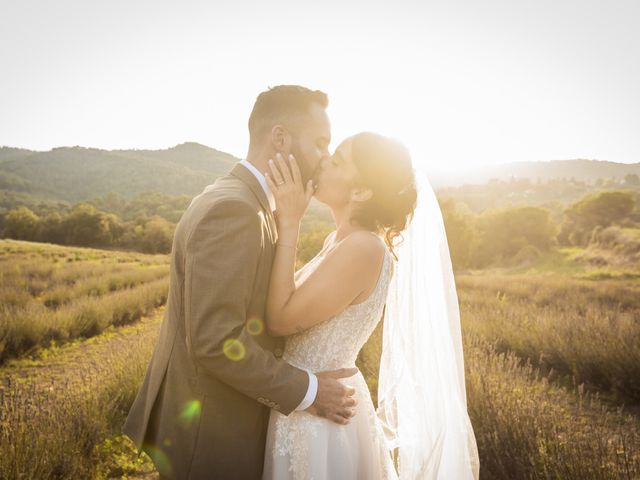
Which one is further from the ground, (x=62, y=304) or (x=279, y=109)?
(x=279, y=109)

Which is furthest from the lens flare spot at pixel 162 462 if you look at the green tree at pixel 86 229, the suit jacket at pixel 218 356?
the green tree at pixel 86 229

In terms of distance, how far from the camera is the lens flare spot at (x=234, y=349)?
172 cm

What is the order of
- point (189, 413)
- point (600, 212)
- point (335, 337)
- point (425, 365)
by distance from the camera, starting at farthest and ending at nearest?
point (600, 212) → point (425, 365) → point (335, 337) → point (189, 413)

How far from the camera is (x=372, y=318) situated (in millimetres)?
2559

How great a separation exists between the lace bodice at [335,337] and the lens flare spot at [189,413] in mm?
689

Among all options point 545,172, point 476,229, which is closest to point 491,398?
point 476,229

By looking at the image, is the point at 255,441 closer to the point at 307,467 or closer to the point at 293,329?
the point at 307,467

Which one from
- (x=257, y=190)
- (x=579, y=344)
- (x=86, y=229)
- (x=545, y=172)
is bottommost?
(x=86, y=229)

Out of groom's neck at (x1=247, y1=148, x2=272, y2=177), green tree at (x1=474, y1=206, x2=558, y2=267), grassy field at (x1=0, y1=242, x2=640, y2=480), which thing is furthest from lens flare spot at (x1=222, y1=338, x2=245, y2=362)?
green tree at (x1=474, y1=206, x2=558, y2=267)

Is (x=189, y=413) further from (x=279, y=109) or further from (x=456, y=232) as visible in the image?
(x=456, y=232)

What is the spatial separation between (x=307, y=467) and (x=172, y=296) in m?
1.23

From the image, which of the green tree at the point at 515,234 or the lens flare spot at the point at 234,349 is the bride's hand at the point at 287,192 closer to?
the lens flare spot at the point at 234,349

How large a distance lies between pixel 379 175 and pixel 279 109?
31.7 inches

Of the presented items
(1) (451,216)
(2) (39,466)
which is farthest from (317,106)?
(1) (451,216)
